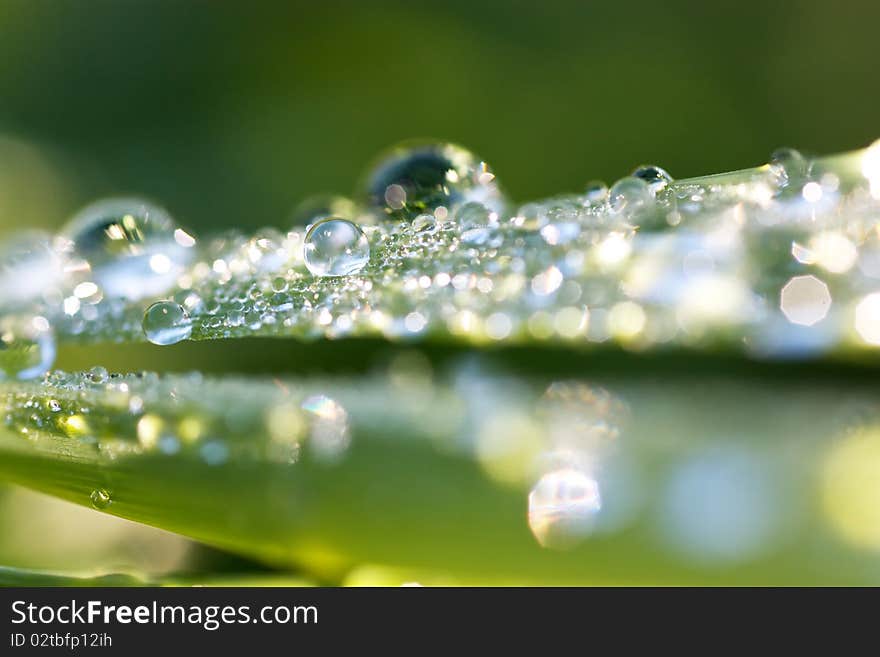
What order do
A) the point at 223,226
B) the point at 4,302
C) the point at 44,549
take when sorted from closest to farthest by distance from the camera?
the point at 4,302 < the point at 44,549 < the point at 223,226

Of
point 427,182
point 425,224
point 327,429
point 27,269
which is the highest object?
point 427,182

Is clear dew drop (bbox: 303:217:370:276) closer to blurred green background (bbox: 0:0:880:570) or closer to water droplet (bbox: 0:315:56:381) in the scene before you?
water droplet (bbox: 0:315:56:381)

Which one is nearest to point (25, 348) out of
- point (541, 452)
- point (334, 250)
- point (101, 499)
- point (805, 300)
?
point (101, 499)

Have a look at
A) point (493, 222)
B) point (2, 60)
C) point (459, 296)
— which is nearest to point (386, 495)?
point (459, 296)

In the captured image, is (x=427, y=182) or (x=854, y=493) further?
(x=427, y=182)

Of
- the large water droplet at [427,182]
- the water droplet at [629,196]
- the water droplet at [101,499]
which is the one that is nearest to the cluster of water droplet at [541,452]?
the water droplet at [101,499]

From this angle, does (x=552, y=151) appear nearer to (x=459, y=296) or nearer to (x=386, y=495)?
(x=459, y=296)

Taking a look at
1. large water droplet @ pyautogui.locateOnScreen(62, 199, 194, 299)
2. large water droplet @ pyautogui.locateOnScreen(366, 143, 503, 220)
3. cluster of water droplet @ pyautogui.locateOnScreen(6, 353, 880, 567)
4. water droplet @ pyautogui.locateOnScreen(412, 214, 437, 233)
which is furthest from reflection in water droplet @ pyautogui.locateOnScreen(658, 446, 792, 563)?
large water droplet @ pyautogui.locateOnScreen(62, 199, 194, 299)

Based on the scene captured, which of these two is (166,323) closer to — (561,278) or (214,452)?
(214,452)
